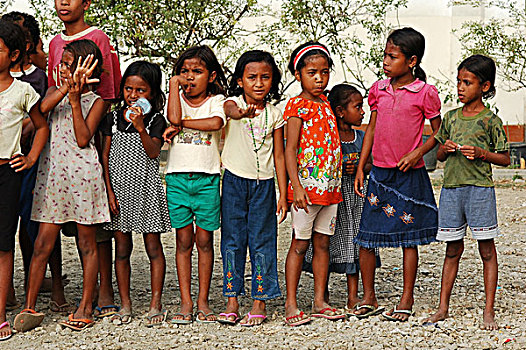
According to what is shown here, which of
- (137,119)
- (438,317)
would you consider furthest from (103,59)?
(438,317)

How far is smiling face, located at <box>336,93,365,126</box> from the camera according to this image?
4621 mm

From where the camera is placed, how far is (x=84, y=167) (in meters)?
4.29

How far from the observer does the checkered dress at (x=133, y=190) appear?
4.39 metres

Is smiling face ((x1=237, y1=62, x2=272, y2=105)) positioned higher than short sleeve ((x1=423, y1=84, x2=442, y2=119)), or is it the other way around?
smiling face ((x1=237, y1=62, x2=272, y2=105))

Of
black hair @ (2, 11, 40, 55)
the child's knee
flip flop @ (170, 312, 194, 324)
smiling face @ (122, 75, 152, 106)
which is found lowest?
flip flop @ (170, 312, 194, 324)

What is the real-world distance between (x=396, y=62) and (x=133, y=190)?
1877 mm

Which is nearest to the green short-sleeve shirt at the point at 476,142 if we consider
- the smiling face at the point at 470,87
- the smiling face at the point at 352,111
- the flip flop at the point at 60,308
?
the smiling face at the point at 470,87

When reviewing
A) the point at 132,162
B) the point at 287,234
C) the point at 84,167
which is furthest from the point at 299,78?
the point at 287,234

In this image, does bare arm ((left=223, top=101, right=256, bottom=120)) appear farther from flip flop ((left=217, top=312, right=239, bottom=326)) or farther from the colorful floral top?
flip flop ((left=217, top=312, right=239, bottom=326))

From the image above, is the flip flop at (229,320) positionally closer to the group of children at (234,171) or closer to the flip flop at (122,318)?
the group of children at (234,171)

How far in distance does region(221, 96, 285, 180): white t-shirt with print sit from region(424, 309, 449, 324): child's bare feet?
1.36m

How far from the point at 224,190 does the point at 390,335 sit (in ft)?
4.49

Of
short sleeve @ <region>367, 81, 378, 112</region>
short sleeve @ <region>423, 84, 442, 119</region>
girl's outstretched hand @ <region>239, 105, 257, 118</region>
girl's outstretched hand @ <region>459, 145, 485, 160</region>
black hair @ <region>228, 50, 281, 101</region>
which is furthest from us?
short sleeve @ <region>367, 81, 378, 112</region>

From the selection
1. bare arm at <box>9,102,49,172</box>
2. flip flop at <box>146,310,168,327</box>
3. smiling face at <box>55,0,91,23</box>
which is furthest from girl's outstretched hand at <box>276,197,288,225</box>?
smiling face at <box>55,0,91,23</box>
